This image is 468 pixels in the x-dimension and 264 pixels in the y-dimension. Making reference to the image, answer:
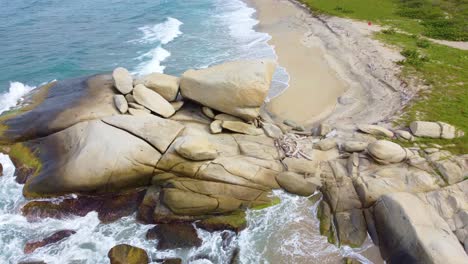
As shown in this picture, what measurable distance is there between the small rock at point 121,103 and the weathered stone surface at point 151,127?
0.68 m

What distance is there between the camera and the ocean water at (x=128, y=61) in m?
10.9

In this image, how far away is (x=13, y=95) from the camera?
19078mm

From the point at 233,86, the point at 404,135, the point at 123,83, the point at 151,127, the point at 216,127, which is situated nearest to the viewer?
the point at 151,127

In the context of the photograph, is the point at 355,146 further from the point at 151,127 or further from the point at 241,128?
the point at 151,127

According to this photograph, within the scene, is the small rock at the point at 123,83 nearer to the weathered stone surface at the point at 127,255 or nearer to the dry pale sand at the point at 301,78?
the dry pale sand at the point at 301,78

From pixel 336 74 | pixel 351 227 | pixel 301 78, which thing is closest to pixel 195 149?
pixel 351 227

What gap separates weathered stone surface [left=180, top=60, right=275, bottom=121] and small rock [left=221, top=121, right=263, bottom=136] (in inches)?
14.0

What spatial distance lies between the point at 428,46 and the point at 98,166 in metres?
21.2

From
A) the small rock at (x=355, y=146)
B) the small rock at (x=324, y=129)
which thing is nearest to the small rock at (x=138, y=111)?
the small rock at (x=324, y=129)

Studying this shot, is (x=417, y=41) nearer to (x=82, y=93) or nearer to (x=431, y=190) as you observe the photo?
(x=431, y=190)

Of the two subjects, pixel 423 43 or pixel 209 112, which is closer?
pixel 209 112

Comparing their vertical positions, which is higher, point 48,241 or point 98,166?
point 98,166

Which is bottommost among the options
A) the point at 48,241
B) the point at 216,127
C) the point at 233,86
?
the point at 48,241

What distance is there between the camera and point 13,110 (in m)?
16.9
